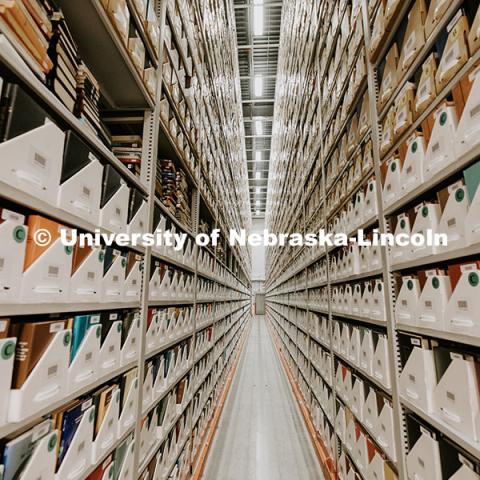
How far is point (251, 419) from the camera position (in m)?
4.01

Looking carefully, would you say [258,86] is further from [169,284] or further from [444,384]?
[444,384]

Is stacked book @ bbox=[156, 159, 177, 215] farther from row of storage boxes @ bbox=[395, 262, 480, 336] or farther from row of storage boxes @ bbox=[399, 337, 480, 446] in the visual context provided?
row of storage boxes @ bbox=[399, 337, 480, 446]

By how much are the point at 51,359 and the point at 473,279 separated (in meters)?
1.28

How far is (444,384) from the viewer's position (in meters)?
1.11

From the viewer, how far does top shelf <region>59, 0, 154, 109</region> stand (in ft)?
3.82

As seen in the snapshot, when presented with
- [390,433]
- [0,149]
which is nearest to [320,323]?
[390,433]

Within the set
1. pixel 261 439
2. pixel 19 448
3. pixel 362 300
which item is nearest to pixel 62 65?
pixel 19 448

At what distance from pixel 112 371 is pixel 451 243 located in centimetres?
138

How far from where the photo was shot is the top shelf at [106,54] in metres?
1.16

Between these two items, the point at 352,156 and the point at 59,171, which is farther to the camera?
the point at 352,156

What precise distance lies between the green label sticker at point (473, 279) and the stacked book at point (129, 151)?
1.54 meters

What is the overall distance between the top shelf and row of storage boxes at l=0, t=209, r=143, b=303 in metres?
0.83

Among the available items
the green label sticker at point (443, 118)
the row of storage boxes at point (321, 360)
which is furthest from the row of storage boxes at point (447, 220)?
the row of storage boxes at point (321, 360)

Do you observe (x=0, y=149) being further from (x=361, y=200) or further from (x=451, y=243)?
(x=361, y=200)
